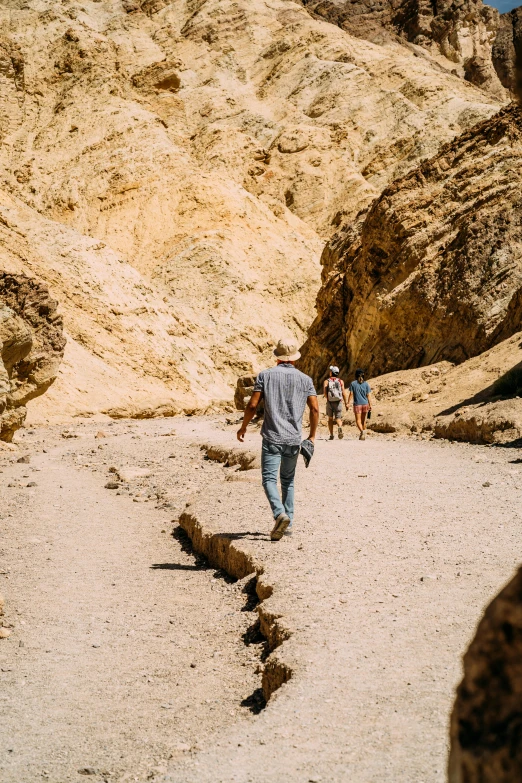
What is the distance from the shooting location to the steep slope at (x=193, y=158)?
1455 inches

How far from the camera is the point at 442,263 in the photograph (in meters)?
19.6

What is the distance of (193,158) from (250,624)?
51.4 m

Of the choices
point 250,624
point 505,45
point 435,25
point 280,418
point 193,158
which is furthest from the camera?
point 435,25

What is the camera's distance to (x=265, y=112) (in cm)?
6319

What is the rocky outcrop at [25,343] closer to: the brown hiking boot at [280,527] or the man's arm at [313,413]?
the man's arm at [313,413]

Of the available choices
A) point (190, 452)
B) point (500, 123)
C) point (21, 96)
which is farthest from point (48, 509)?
point (21, 96)

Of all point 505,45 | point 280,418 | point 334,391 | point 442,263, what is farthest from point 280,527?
point 505,45

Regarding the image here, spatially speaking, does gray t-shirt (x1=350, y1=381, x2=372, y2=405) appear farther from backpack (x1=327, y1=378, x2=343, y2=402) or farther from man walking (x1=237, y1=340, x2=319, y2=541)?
man walking (x1=237, y1=340, x2=319, y2=541)

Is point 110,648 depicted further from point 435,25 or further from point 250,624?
point 435,25

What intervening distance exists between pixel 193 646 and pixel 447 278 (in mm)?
15409

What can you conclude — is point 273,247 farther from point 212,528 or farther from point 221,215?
point 212,528

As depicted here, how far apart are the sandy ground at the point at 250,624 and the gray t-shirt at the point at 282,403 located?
2.79ft

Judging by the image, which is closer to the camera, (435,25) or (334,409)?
(334,409)

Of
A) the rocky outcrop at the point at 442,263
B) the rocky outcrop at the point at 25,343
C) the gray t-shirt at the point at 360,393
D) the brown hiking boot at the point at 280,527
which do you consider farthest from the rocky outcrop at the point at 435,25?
the brown hiking boot at the point at 280,527
